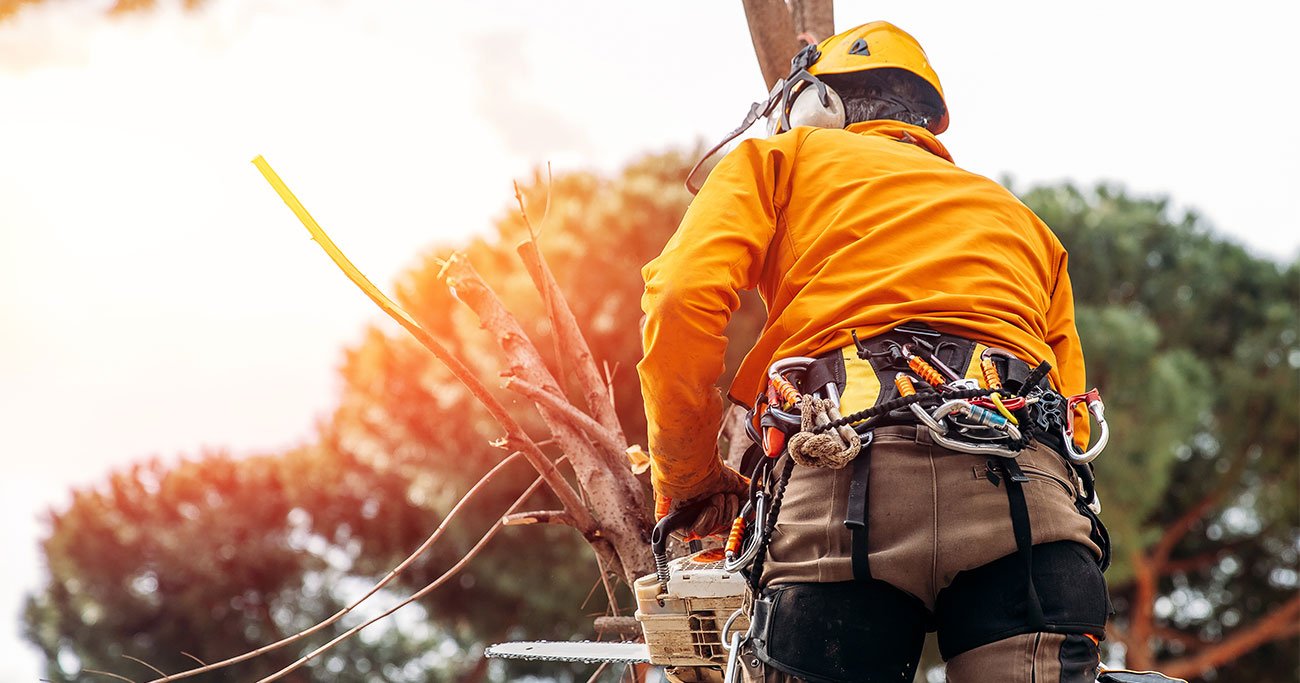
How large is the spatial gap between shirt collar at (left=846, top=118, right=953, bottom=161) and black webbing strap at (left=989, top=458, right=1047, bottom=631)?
897 millimetres

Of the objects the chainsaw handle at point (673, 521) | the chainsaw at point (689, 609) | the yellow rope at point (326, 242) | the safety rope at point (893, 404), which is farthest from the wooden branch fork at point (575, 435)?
the safety rope at point (893, 404)

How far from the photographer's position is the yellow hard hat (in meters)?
2.51

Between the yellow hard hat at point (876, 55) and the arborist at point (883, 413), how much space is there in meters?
0.36

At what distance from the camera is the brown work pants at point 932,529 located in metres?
1.76

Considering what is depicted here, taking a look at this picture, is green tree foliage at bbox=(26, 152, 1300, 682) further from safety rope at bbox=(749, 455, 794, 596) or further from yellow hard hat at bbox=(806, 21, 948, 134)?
safety rope at bbox=(749, 455, 794, 596)

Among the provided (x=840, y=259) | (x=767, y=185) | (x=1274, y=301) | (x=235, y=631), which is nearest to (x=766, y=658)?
(x=840, y=259)

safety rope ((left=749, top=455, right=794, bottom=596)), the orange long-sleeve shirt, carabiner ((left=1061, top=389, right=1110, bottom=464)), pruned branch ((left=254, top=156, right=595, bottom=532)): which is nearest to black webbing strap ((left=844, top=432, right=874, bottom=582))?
safety rope ((left=749, top=455, right=794, bottom=596))

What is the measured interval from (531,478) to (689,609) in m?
6.90

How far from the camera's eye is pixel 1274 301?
554 inches

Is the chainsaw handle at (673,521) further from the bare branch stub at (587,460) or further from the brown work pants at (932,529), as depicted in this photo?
the bare branch stub at (587,460)

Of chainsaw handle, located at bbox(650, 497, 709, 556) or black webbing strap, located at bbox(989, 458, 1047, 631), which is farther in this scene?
chainsaw handle, located at bbox(650, 497, 709, 556)

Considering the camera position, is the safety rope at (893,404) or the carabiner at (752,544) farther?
the carabiner at (752,544)

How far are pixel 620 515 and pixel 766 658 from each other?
1.27 m

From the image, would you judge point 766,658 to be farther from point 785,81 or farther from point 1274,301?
point 1274,301
